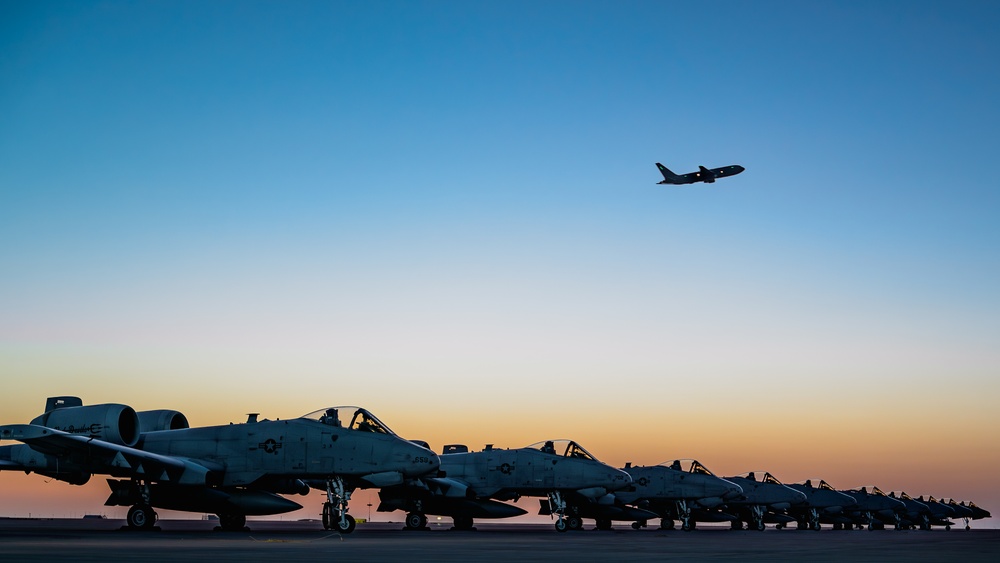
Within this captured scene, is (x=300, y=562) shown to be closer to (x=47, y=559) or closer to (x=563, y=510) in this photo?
(x=47, y=559)

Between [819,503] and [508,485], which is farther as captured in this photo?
[819,503]

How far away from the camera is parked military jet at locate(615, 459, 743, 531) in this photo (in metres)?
45.1

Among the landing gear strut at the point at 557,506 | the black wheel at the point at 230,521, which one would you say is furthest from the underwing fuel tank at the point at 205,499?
the landing gear strut at the point at 557,506

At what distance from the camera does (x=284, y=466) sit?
95.0 feet

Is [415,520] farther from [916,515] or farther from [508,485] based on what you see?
[916,515]

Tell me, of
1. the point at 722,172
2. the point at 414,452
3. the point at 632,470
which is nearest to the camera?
the point at 414,452

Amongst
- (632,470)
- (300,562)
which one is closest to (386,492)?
(632,470)

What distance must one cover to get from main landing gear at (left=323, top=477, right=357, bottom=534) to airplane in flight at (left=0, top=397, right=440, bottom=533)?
31 mm

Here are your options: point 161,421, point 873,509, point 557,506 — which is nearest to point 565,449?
point 557,506

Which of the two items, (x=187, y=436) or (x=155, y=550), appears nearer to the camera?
(x=155, y=550)

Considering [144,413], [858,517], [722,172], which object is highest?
[722,172]

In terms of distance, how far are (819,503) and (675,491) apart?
58.9 ft

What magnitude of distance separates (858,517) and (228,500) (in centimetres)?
4774

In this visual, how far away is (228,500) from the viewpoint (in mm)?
29484
